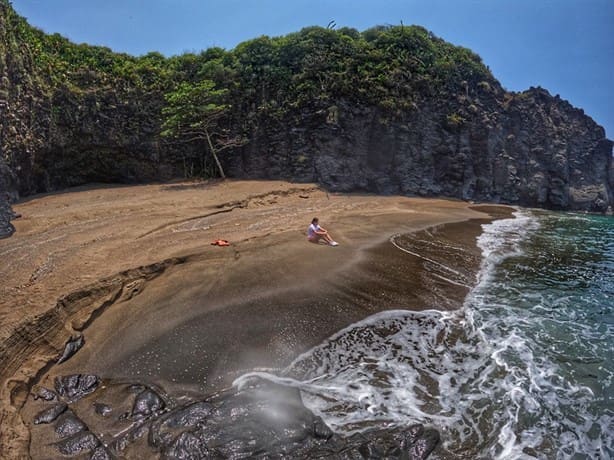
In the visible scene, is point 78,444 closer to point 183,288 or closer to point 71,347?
point 71,347

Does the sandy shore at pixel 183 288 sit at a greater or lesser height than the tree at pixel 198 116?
lesser

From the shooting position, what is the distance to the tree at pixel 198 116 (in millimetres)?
20812

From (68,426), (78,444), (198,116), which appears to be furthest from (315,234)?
(198,116)

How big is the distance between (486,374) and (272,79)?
24312mm

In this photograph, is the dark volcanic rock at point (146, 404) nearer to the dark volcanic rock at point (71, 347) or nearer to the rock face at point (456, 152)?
the dark volcanic rock at point (71, 347)

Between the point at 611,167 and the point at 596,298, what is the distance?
3723 centimetres

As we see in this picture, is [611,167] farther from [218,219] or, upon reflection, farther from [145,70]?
[145,70]

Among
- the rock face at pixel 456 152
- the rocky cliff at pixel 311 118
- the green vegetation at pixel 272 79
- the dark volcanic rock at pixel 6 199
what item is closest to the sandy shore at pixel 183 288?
the dark volcanic rock at pixel 6 199

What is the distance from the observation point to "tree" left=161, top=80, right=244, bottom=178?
68.3ft

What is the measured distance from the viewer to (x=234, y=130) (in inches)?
963

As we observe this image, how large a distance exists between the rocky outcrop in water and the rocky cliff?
54.4 ft

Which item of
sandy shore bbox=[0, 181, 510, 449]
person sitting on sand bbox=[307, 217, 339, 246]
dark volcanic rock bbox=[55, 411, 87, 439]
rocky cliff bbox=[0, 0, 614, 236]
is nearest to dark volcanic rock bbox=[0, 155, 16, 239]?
sandy shore bbox=[0, 181, 510, 449]

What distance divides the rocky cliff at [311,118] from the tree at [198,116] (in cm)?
100

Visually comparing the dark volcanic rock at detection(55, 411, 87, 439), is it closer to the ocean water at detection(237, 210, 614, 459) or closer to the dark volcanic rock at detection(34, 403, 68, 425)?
the dark volcanic rock at detection(34, 403, 68, 425)
